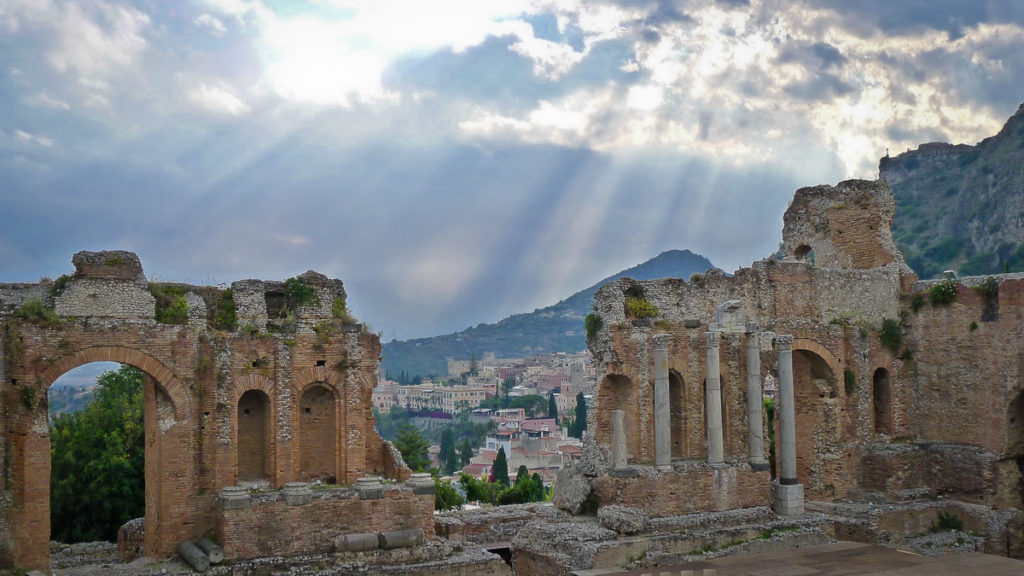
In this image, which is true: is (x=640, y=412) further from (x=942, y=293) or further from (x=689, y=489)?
(x=942, y=293)

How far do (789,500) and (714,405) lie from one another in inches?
130

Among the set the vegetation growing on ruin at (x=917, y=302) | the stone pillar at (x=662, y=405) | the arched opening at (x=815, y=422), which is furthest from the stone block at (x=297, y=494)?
A: the vegetation growing on ruin at (x=917, y=302)

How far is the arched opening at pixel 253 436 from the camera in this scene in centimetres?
1775

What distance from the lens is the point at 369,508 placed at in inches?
658

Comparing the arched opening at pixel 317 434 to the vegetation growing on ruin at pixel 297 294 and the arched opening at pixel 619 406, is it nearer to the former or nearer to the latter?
the vegetation growing on ruin at pixel 297 294

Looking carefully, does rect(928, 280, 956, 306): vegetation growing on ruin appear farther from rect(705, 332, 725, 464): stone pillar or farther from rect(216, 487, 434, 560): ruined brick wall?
rect(216, 487, 434, 560): ruined brick wall

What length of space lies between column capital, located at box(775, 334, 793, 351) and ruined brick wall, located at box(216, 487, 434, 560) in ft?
33.2

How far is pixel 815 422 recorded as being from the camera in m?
23.5

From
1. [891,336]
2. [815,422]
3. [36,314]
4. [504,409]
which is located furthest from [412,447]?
[504,409]

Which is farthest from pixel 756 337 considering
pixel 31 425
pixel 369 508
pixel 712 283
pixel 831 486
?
pixel 31 425

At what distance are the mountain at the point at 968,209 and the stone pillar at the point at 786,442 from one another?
5461 cm

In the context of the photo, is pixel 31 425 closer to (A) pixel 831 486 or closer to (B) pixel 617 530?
(B) pixel 617 530

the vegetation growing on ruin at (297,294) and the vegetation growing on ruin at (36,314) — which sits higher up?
the vegetation growing on ruin at (297,294)

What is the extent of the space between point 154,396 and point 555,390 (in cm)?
14342
